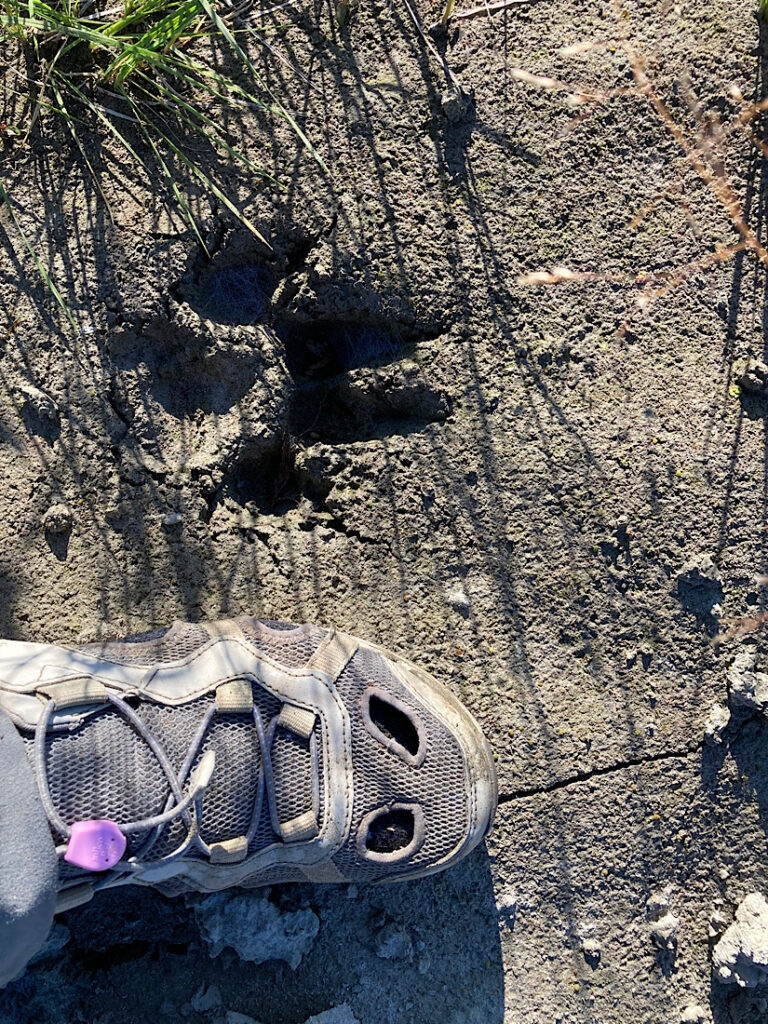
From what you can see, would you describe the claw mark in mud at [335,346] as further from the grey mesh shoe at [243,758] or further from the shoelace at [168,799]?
the shoelace at [168,799]

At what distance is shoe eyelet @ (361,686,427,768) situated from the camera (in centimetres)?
157

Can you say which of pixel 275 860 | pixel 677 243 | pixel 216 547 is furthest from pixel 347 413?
pixel 275 860

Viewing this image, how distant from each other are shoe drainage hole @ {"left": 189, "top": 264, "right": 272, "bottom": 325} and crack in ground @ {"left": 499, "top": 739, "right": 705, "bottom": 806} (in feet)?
3.65

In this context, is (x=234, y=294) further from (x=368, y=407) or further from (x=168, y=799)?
(x=168, y=799)

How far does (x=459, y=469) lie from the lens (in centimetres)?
170

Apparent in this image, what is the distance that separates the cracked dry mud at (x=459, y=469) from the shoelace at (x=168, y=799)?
0.24 m

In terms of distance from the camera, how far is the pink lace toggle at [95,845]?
1332mm

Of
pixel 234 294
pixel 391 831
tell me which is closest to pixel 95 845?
pixel 391 831

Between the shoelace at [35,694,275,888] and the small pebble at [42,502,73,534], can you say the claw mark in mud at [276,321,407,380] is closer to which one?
the small pebble at [42,502,73,534]

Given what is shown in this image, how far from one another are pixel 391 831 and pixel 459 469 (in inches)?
28.6

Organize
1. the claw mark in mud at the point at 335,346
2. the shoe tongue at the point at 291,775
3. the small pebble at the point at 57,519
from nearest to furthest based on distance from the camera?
the shoe tongue at the point at 291,775 < the small pebble at the point at 57,519 < the claw mark in mud at the point at 335,346

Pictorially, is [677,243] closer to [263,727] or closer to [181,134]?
[181,134]

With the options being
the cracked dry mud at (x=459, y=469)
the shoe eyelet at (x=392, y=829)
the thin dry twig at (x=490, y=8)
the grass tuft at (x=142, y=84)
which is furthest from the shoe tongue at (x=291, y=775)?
the thin dry twig at (x=490, y=8)

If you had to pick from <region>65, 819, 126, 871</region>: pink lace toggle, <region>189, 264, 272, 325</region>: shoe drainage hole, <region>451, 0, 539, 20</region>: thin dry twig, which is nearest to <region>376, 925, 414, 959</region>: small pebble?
<region>65, 819, 126, 871</region>: pink lace toggle
